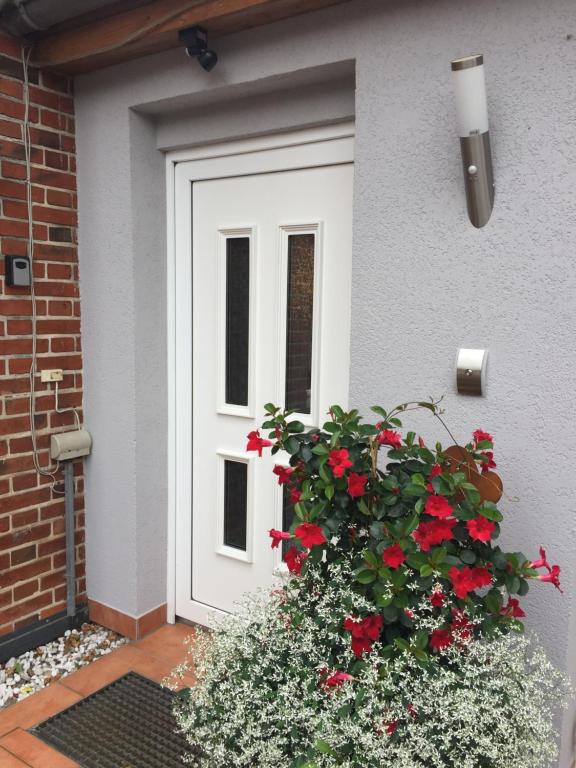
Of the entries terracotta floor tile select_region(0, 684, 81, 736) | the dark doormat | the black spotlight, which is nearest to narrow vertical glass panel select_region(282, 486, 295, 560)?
the dark doormat

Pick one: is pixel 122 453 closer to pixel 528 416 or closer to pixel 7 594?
pixel 7 594

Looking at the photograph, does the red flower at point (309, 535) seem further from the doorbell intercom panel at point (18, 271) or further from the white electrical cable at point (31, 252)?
the doorbell intercom panel at point (18, 271)

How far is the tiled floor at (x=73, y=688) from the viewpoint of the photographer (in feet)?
7.37

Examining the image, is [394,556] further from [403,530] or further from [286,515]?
[286,515]

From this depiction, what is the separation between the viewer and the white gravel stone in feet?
8.63

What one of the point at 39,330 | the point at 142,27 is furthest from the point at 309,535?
the point at 142,27

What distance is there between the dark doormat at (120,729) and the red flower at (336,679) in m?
0.80

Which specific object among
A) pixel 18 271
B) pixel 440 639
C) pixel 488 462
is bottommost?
pixel 440 639

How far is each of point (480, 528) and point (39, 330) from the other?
82.6 inches

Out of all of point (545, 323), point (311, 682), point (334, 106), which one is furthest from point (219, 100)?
point (311, 682)

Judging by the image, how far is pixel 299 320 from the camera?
2.61m

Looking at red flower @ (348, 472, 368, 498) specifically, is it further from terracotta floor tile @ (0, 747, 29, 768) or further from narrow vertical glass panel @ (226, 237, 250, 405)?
terracotta floor tile @ (0, 747, 29, 768)

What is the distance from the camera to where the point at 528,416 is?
6.20 feet

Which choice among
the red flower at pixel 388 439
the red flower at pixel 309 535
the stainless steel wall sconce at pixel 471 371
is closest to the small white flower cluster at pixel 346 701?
the red flower at pixel 309 535
